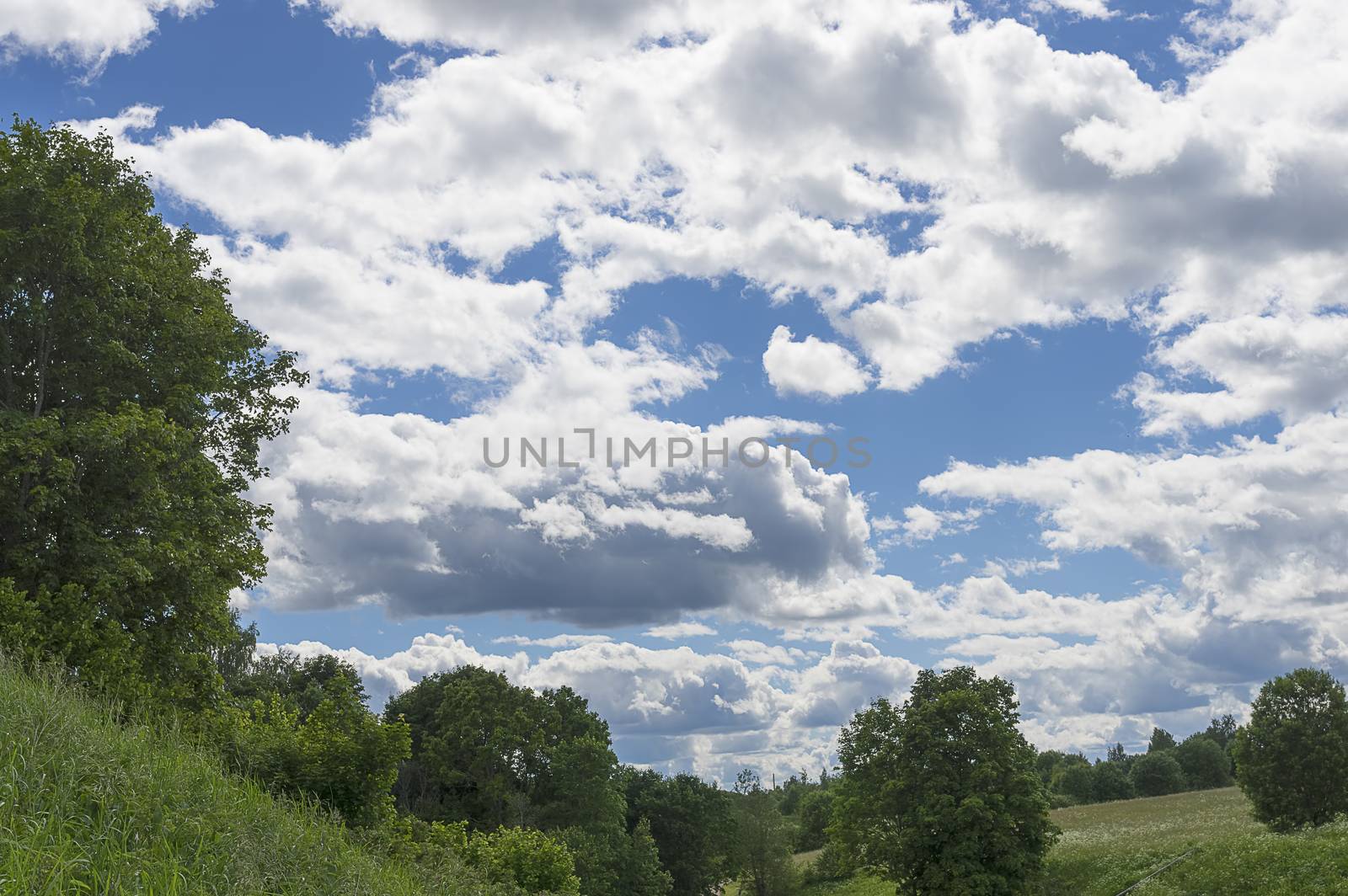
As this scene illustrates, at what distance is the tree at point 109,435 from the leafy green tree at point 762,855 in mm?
77587

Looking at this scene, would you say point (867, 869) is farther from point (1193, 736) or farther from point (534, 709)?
point (1193, 736)

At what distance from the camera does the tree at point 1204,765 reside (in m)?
154

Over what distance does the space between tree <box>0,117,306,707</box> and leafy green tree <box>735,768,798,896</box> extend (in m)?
77.6

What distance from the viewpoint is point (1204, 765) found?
156m

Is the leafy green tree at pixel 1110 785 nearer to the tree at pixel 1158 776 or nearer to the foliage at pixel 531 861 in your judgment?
the tree at pixel 1158 776

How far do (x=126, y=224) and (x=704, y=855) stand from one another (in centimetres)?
8102

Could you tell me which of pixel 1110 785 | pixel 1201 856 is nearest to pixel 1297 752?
pixel 1201 856

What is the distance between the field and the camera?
5056 centimetres

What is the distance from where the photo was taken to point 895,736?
55.5m

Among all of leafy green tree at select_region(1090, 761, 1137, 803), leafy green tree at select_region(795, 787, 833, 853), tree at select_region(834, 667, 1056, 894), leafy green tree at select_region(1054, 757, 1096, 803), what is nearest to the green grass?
tree at select_region(834, 667, 1056, 894)

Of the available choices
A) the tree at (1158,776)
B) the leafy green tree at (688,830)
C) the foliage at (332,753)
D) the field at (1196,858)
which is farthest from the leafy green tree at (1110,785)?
the foliage at (332,753)

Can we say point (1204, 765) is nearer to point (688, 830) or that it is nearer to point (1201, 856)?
point (688, 830)

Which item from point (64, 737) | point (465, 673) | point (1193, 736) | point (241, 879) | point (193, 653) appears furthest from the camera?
point (1193, 736)

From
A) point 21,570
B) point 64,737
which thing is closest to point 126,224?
point 21,570
